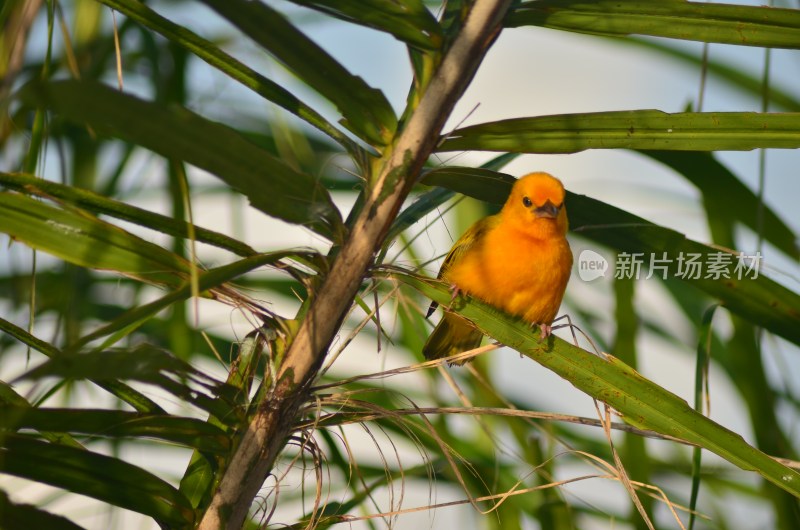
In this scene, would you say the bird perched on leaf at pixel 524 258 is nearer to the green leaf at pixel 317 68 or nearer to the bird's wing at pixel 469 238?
the bird's wing at pixel 469 238

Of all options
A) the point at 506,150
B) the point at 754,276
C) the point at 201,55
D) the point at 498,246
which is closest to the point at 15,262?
the point at 201,55

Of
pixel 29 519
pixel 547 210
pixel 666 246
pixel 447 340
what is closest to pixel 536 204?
pixel 547 210

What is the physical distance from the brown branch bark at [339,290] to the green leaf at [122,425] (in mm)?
55

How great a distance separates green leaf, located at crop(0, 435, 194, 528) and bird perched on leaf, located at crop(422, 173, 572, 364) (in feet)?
4.22

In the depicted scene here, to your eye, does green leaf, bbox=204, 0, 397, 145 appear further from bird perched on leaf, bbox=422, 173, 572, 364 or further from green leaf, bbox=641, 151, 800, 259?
bird perched on leaf, bbox=422, 173, 572, 364

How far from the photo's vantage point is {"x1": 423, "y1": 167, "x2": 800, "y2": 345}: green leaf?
5.17 ft

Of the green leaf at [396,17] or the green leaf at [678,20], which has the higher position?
the green leaf at [678,20]

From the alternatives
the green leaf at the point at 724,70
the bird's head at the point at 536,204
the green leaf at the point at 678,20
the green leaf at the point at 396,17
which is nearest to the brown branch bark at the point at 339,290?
the green leaf at the point at 396,17

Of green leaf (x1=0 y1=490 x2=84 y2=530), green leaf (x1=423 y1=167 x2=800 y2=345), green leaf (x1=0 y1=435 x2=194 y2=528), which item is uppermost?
green leaf (x1=423 y1=167 x2=800 y2=345)

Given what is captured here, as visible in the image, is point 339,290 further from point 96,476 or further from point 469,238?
point 469,238

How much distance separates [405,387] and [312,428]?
1774 millimetres

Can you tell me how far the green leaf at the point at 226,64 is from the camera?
132 cm

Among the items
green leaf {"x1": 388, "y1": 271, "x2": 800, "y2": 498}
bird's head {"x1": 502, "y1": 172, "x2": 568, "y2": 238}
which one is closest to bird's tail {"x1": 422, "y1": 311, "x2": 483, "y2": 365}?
bird's head {"x1": 502, "y1": 172, "x2": 568, "y2": 238}

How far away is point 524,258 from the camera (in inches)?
101
